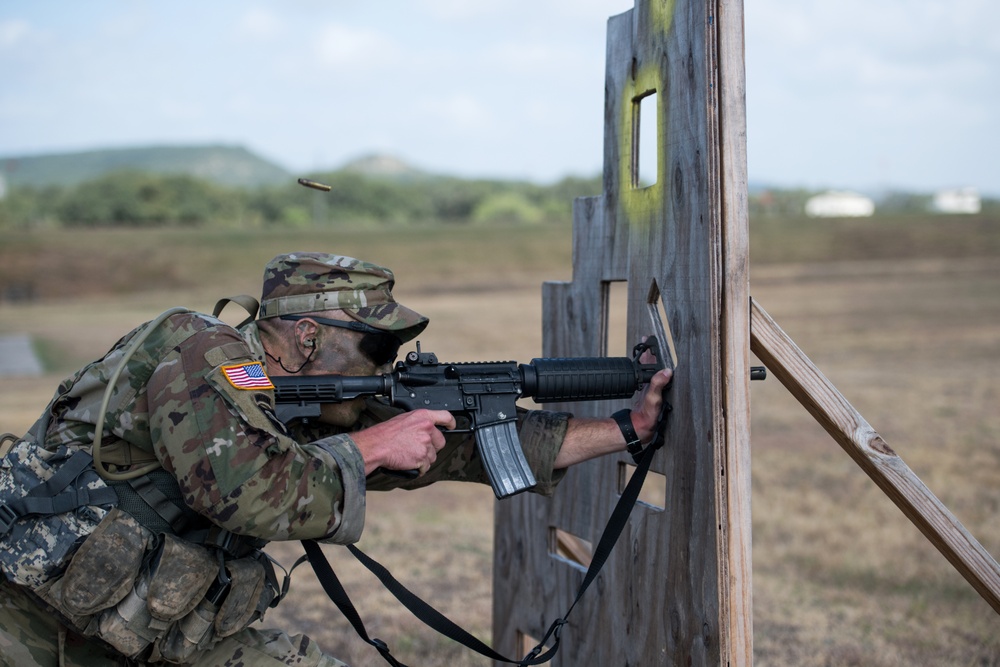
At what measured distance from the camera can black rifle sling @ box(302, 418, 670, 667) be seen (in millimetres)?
3434

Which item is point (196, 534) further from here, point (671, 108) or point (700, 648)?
point (671, 108)

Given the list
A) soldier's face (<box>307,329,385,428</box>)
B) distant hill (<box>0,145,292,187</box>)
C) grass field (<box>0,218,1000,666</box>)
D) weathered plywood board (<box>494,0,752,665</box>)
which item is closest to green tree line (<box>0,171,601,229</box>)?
grass field (<box>0,218,1000,666</box>)

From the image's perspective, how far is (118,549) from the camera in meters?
3.04

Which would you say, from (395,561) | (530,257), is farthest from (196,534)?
(530,257)

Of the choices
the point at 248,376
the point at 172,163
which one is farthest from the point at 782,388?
the point at 172,163

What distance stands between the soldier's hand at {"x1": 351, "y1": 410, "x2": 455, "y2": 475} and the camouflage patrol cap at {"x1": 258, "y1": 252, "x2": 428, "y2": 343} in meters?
0.34

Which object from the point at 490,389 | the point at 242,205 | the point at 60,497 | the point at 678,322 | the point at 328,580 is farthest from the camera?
the point at 242,205

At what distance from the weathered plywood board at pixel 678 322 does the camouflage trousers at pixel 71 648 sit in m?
1.13

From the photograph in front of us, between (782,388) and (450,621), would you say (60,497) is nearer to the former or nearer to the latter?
(450,621)

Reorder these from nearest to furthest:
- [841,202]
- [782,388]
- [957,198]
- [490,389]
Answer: [490,389], [782,388], [841,202], [957,198]

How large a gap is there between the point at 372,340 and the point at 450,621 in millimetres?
1071

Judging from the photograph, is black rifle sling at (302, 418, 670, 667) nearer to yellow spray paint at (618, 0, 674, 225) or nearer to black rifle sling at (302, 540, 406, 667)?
black rifle sling at (302, 540, 406, 667)

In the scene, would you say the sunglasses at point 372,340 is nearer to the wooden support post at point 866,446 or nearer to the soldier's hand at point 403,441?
the soldier's hand at point 403,441

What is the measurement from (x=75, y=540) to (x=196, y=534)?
366 mm
